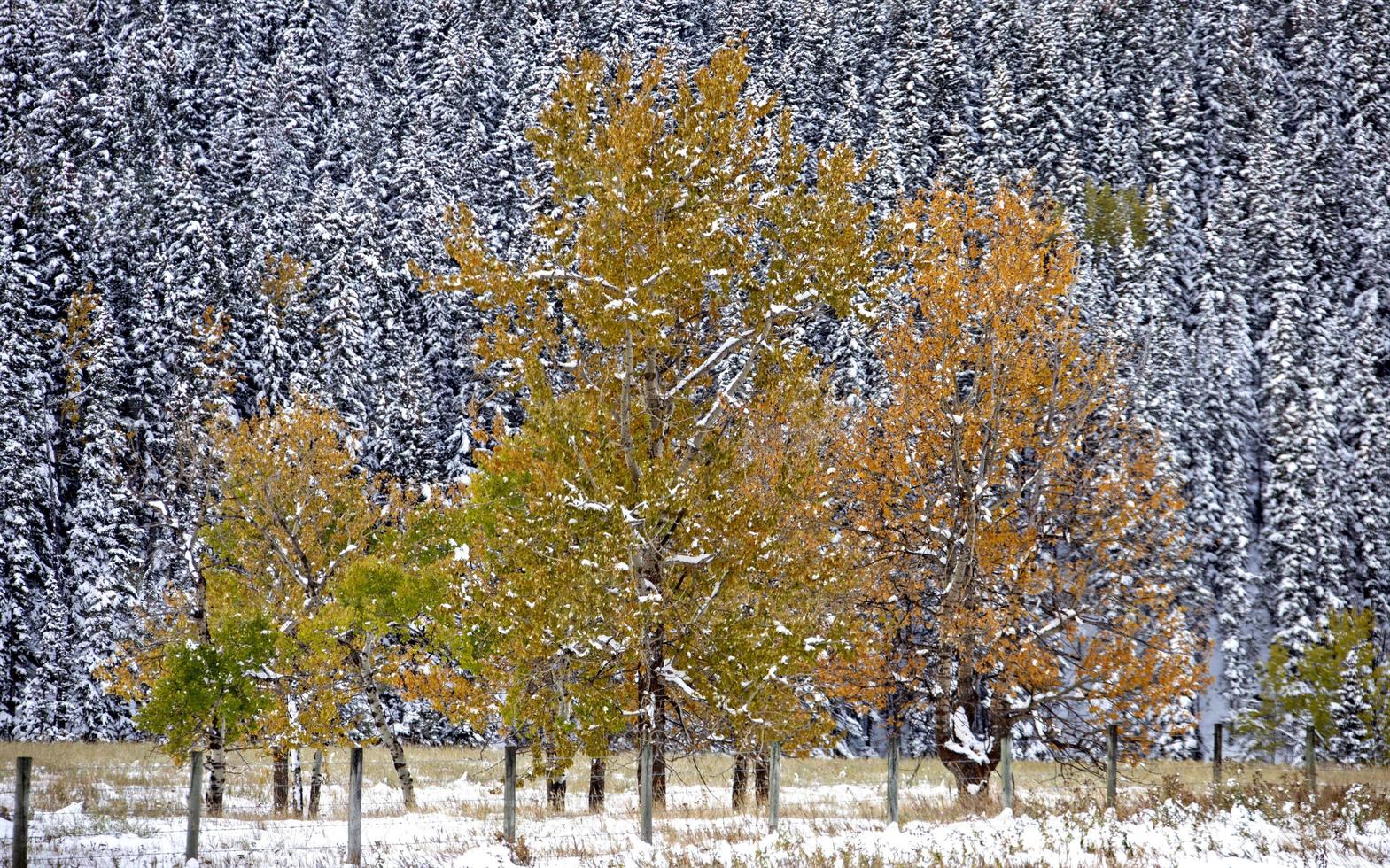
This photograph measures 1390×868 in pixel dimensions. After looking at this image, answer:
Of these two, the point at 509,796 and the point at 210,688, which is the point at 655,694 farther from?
the point at 210,688

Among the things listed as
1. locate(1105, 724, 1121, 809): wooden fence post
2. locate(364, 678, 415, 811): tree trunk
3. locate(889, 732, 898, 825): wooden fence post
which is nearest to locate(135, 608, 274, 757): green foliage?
locate(364, 678, 415, 811): tree trunk

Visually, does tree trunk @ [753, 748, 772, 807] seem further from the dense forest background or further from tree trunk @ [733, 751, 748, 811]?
the dense forest background

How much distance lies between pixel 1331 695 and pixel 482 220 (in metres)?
47.4

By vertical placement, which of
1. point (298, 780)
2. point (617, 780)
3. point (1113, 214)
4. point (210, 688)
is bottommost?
point (617, 780)

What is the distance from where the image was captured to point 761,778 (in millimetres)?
21219

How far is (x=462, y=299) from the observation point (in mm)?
57281

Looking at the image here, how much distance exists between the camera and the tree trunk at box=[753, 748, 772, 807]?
17.6 meters

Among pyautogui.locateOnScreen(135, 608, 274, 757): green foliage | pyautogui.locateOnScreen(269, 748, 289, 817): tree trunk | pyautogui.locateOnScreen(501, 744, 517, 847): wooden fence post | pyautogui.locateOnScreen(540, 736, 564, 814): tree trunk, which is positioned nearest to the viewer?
pyautogui.locateOnScreen(501, 744, 517, 847): wooden fence post

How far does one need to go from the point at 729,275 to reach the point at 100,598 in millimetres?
32902

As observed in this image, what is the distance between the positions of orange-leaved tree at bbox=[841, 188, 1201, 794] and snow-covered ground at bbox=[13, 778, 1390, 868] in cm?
256

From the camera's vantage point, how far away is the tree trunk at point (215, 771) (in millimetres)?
20253

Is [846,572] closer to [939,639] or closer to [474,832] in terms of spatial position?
[939,639]

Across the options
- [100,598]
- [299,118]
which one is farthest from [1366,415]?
[299,118]

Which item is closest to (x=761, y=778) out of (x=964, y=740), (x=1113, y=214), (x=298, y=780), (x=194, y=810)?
(x=964, y=740)
